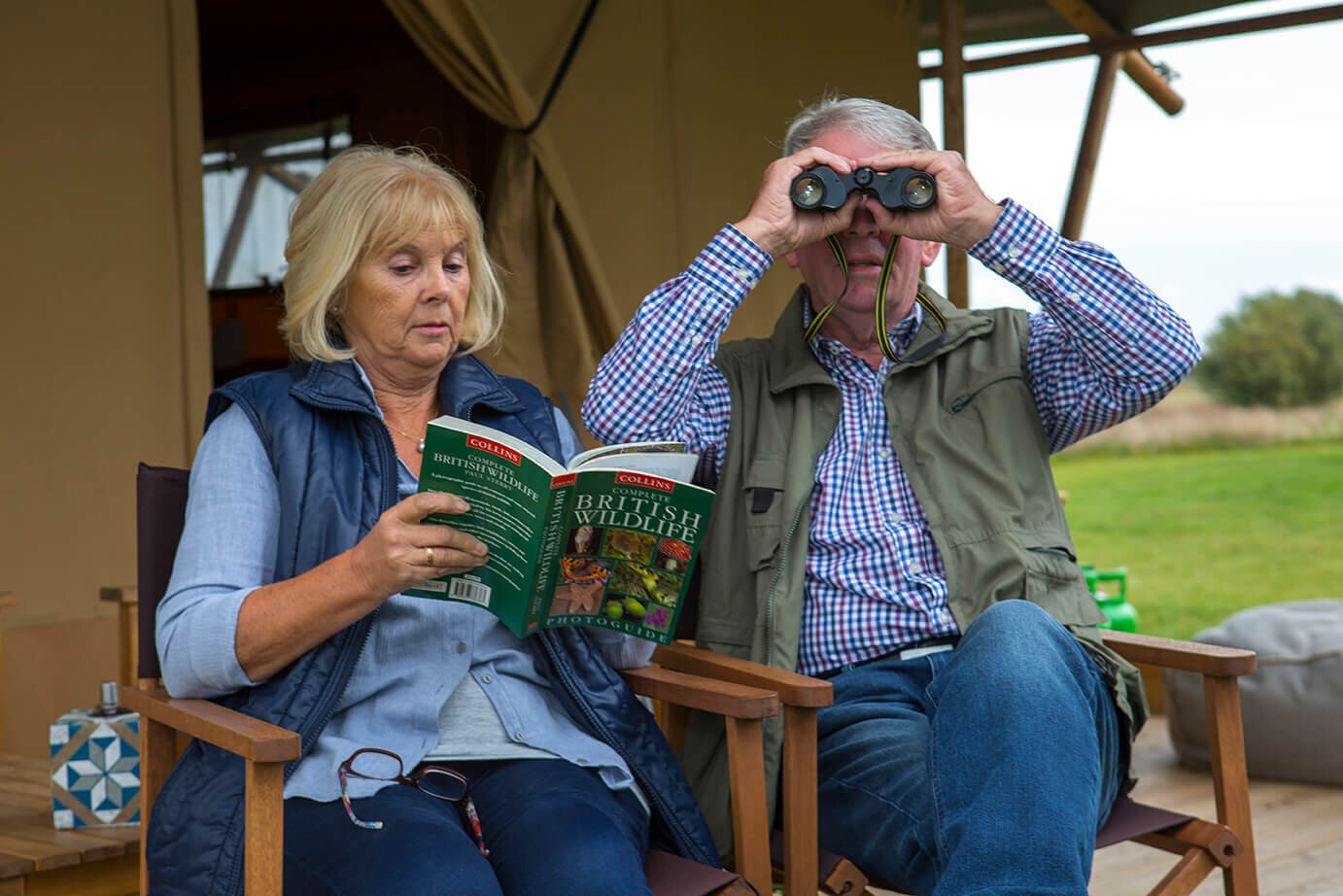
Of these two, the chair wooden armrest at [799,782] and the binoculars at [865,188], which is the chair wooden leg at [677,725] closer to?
the chair wooden armrest at [799,782]

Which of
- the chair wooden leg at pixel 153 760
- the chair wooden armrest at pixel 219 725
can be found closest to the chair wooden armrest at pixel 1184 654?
the chair wooden armrest at pixel 219 725

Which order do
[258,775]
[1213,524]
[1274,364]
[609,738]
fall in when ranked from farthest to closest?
[1213,524], [1274,364], [609,738], [258,775]

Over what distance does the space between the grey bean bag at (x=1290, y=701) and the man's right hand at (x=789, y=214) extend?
2396mm

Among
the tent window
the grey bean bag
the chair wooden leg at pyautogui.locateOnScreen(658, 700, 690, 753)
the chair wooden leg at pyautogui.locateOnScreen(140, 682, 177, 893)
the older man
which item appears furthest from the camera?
the tent window

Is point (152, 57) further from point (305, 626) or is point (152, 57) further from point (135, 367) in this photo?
point (305, 626)

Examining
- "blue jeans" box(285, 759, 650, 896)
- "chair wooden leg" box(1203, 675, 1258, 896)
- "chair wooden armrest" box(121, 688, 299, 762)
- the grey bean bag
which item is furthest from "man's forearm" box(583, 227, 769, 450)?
the grey bean bag

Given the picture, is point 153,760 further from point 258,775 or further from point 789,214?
point 789,214

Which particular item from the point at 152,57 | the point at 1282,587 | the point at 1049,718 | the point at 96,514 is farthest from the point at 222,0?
the point at 1282,587

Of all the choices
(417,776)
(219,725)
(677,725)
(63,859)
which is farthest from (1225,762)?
(63,859)

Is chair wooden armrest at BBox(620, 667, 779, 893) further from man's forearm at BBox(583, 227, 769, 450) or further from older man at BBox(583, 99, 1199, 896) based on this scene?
man's forearm at BBox(583, 227, 769, 450)

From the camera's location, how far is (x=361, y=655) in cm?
173

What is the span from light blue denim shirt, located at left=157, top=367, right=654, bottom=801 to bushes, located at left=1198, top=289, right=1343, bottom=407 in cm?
800

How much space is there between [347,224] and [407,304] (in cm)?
14

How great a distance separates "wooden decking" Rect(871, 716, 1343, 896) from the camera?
296 centimetres
